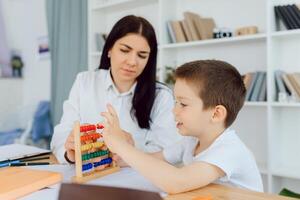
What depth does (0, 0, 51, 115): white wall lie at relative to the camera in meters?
4.08

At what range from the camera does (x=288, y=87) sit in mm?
2283

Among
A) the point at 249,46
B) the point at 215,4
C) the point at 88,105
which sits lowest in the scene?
the point at 88,105

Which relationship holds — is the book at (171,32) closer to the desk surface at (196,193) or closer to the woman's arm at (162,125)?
the woman's arm at (162,125)

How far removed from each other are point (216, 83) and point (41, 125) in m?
3.01

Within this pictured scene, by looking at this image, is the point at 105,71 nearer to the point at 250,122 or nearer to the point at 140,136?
the point at 140,136

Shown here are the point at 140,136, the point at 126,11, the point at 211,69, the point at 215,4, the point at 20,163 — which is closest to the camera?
the point at 211,69

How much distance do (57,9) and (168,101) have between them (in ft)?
7.95

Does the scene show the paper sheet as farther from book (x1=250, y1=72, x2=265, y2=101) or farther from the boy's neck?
book (x1=250, y1=72, x2=265, y2=101)

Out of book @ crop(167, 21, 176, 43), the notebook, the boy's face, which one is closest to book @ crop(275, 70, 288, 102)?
book @ crop(167, 21, 176, 43)

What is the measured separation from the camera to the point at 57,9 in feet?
11.8

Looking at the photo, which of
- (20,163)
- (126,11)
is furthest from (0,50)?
(20,163)

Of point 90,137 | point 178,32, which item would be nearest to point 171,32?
point 178,32

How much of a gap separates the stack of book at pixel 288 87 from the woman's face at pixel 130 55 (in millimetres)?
1133

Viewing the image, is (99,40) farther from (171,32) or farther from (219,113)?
(219,113)
